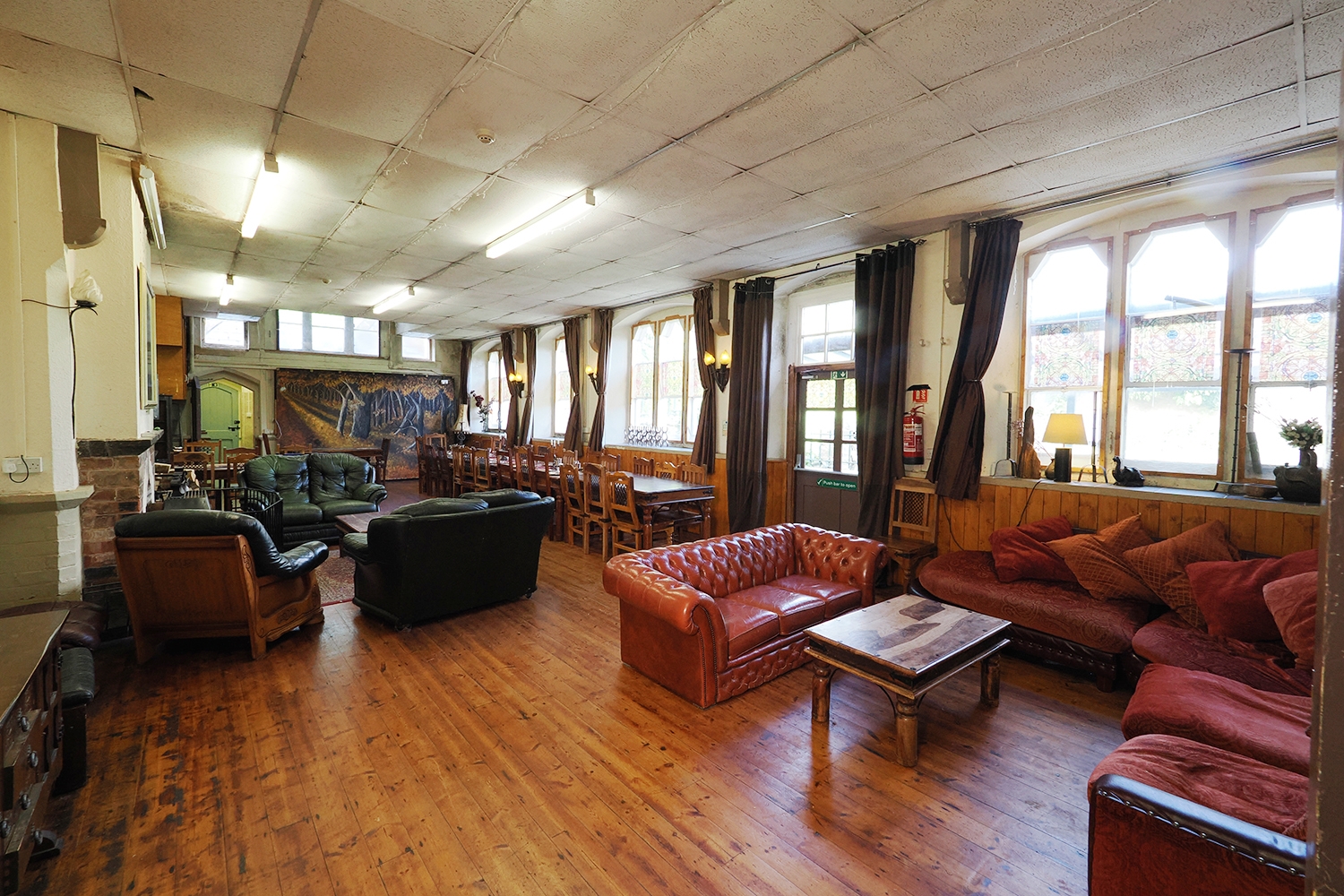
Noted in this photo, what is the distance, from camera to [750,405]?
697 centimetres

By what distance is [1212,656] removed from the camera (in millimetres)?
2865

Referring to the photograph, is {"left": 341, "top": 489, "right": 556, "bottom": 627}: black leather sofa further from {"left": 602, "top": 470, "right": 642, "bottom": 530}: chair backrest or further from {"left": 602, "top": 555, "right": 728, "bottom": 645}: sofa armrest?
{"left": 602, "top": 555, "right": 728, "bottom": 645}: sofa armrest

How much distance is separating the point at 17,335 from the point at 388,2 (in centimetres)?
297

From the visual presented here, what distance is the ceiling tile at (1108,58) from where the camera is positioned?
98.2 inches

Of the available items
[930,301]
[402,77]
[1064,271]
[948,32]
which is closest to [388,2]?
[402,77]

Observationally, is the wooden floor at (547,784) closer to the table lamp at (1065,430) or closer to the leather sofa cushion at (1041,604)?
the leather sofa cushion at (1041,604)

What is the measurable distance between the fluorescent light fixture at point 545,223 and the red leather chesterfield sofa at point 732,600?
2814 mm

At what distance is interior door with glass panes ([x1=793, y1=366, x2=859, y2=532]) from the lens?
6379 mm

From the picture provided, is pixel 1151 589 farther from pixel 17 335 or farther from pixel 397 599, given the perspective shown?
pixel 17 335

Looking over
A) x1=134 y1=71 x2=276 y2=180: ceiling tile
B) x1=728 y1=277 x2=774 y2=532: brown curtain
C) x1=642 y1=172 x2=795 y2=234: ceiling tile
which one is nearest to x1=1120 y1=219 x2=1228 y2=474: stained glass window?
x1=642 y1=172 x2=795 y2=234: ceiling tile

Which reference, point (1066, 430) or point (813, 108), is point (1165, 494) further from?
point (813, 108)

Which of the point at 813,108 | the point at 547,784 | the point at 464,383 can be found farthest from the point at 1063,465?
the point at 464,383

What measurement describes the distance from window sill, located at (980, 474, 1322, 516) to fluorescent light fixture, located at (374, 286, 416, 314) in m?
7.68

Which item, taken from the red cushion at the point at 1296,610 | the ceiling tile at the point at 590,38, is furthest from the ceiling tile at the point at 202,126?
the red cushion at the point at 1296,610
